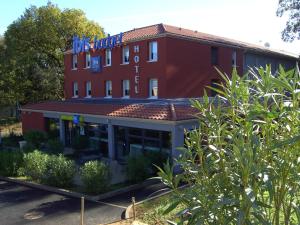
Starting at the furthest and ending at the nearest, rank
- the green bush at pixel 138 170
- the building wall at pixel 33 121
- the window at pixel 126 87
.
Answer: the building wall at pixel 33 121
the window at pixel 126 87
the green bush at pixel 138 170

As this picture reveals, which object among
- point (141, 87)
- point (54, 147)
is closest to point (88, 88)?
point (141, 87)

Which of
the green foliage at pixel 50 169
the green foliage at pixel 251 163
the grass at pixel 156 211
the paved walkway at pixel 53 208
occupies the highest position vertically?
the green foliage at pixel 251 163

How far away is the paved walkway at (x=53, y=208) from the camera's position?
39.3ft

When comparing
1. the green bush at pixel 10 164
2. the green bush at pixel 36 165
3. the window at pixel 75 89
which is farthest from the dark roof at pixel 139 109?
the green bush at pixel 10 164

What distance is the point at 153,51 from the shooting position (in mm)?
26031

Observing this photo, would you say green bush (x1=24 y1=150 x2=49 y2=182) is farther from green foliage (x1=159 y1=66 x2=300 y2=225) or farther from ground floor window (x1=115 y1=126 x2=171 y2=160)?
green foliage (x1=159 y1=66 x2=300 y2=225)

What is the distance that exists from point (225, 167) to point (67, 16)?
35664 millimetres

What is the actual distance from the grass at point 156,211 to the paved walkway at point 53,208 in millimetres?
420

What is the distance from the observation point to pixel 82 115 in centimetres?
2439

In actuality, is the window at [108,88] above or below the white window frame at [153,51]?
below

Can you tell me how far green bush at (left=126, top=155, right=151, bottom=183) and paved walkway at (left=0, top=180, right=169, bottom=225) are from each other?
2.26 feet

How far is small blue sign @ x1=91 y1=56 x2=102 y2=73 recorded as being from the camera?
30484 millimetres

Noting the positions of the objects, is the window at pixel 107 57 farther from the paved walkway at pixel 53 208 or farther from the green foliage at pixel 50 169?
the paved walkway at pixel 53 208

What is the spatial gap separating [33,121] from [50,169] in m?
16.1
